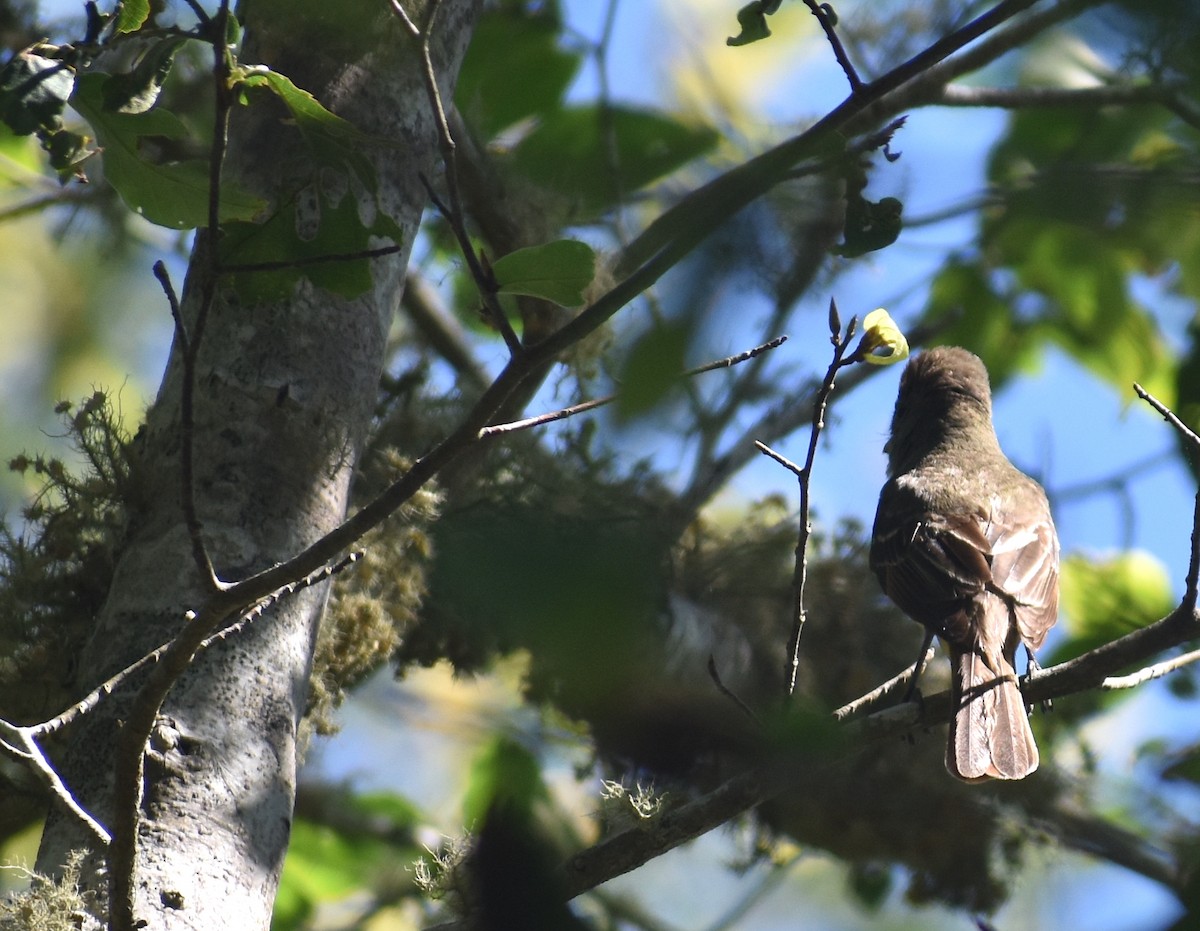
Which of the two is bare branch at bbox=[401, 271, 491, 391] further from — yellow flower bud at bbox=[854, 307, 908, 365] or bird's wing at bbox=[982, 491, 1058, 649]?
yellow flower bud at bbox=[854, 307, 908, 365]

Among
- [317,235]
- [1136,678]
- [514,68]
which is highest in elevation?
[514,68]

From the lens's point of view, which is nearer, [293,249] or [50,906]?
[50,906]

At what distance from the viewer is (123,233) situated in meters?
4.95

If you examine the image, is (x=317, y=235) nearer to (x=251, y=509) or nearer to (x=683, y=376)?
(x=251, y=509)

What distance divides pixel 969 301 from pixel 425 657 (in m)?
2.52

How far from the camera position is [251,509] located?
2.45 metres

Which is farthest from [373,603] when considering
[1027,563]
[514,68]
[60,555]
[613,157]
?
[613,157]

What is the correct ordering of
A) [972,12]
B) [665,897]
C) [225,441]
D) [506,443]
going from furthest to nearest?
[665,897] < [506,443] < [225,441] < [972,12]

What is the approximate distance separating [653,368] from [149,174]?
1.47m

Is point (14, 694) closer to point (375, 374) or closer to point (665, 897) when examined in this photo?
point (375, 374)

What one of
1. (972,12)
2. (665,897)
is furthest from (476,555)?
(665,897)

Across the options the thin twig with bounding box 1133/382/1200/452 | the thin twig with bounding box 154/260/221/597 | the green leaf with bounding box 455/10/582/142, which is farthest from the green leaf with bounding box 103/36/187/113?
the thin twig with bounding box 1133/382/1200/452

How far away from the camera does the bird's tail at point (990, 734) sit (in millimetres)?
3123

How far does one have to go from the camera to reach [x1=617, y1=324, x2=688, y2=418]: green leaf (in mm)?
871
